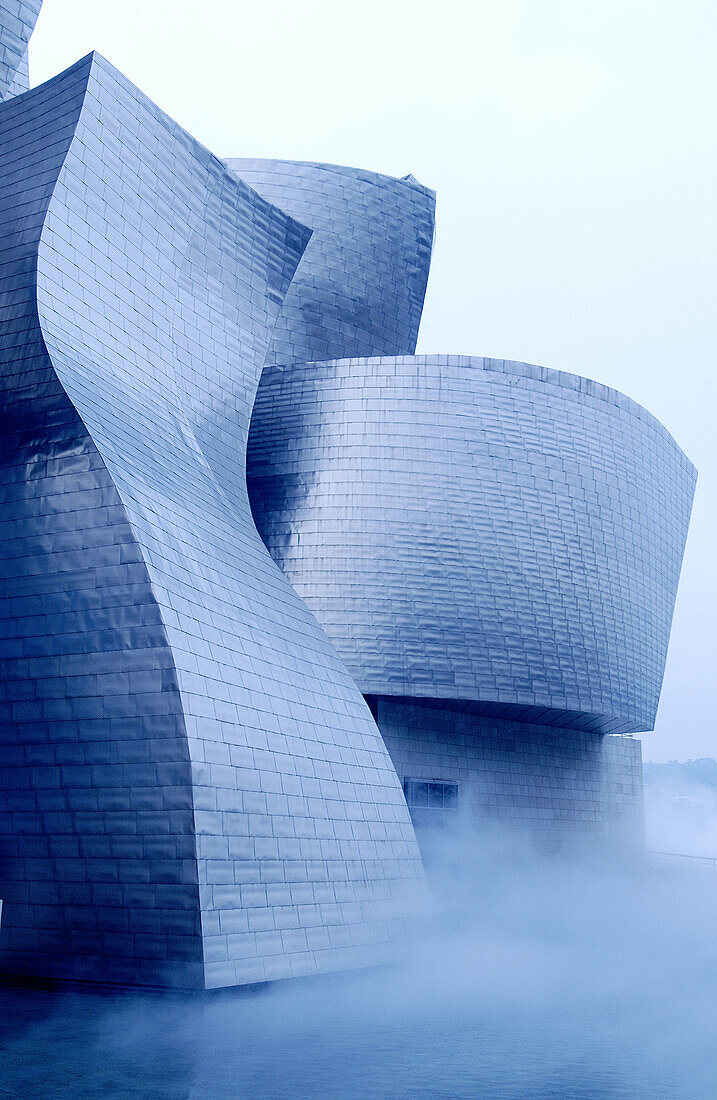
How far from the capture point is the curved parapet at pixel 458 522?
21.7 meters

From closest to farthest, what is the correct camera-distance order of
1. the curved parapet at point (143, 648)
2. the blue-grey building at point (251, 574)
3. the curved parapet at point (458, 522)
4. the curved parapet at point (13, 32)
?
1. the curved parapet at point (143, 648)
2. the blue-grey building at point (251, 574)
3. the curved parapet at point (13, 32)
4. the curved parapet at point (458, 522)

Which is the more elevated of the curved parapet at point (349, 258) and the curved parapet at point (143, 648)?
the curved parapet at point (349, 258)

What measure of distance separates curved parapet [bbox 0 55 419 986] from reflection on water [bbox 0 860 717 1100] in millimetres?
840

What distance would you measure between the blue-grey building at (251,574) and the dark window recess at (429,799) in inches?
4.4

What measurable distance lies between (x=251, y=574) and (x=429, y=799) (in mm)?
10762

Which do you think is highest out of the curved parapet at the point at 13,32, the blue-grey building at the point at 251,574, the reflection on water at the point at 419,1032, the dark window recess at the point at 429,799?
the curved parapet at the point at 13,32

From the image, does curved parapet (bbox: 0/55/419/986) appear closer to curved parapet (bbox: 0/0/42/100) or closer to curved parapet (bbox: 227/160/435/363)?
curved parapet (bbox: 0/0/42/100)

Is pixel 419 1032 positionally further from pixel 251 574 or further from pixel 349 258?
pixel 349 258

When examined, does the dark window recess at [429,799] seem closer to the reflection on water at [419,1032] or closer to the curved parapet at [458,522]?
the curved parapet at [458,522]

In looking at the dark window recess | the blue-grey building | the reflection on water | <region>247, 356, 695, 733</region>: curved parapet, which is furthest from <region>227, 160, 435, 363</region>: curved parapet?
the reflection on water

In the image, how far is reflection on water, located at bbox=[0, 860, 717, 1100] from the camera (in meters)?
7.19

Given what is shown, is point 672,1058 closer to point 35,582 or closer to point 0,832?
point 0,832

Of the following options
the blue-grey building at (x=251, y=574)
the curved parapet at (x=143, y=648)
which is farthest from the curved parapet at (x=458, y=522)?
the curved parapet at (x=143, y=648)

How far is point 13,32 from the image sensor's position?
17.1 meters
